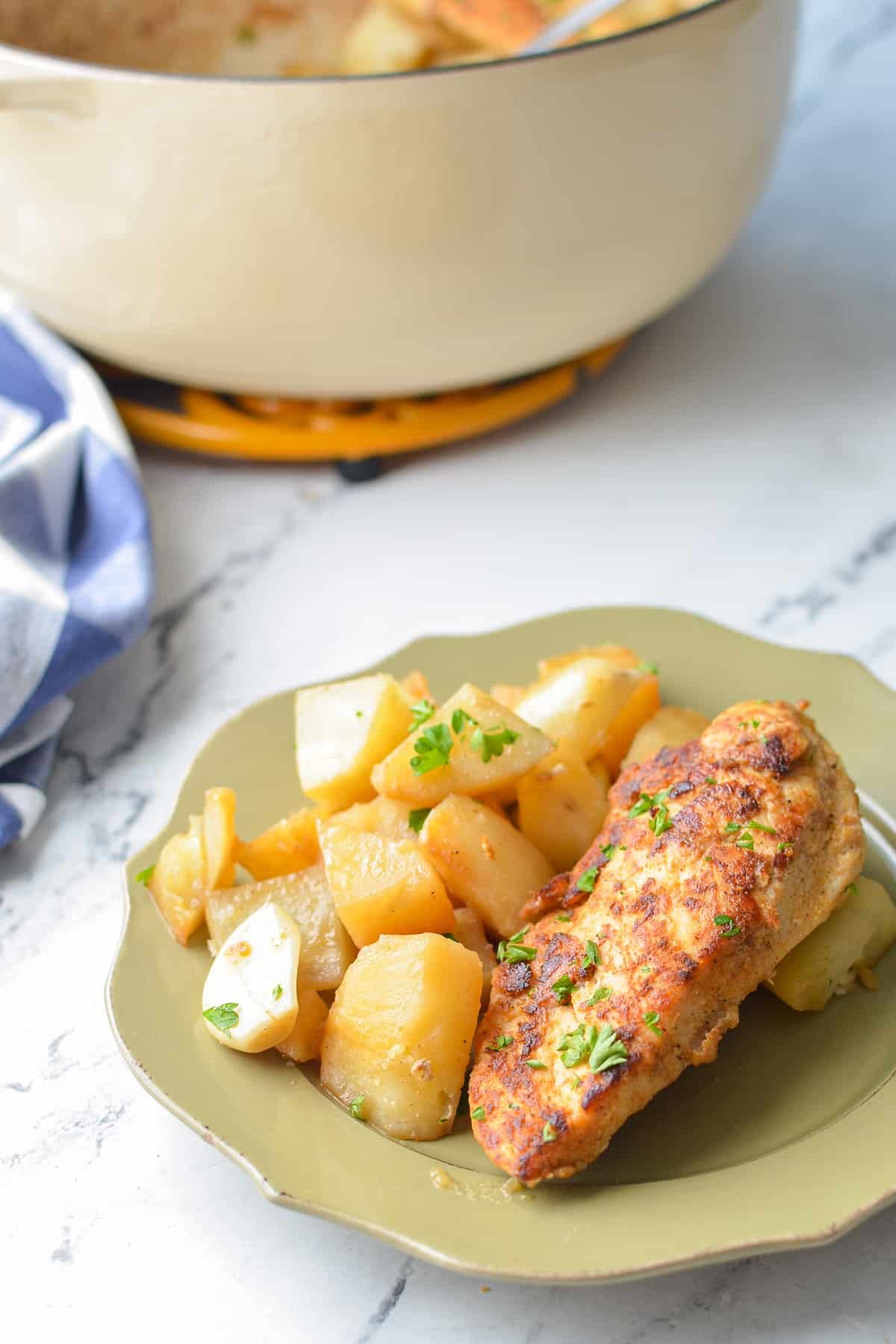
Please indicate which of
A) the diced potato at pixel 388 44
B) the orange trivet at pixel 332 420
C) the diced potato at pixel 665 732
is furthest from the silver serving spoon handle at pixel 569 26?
the diced potato at pixel 665 732

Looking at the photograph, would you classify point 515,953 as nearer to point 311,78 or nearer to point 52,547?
point 52,547

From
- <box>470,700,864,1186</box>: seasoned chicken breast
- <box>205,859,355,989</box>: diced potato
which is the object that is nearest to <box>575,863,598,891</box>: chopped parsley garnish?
<box>470,700,864,1186</box>: seasoned chicken breast

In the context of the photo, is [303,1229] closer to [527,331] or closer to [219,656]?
[219,656]

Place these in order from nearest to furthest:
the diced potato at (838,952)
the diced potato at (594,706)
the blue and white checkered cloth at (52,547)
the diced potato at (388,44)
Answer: the diced potato at (838,952)
the diced potato at (594,706)
the blue and white checkered cloth at (52,547)
the diced potato at (388,44)

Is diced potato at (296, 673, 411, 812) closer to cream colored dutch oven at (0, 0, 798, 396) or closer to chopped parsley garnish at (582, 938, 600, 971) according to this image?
chopped parsley garnish at (582, 938, 600, 971)

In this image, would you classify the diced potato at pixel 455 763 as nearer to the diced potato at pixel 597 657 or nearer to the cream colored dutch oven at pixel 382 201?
the diced potato at pixel 597 657

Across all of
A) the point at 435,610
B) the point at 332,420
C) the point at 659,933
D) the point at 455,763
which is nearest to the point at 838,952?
the point at 659,933
